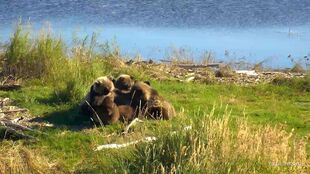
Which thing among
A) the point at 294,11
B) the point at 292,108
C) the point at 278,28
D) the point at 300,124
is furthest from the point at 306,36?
the point at 300,124

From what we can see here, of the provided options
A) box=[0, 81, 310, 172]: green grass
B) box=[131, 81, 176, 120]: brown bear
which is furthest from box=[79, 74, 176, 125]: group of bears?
box=[0, 81, 310, 172]: green grass

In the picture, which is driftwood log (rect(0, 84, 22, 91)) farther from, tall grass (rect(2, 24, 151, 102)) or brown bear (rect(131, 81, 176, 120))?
brown bear (rect(131, 81, 176, 120))

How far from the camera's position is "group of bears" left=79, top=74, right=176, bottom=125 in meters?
9.27

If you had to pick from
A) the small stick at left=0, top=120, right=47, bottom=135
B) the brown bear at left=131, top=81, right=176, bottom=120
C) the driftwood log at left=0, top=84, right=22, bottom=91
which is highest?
the brown bear at left=131, top=81, right=176, bottom=120

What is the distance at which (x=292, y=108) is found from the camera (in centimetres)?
1171

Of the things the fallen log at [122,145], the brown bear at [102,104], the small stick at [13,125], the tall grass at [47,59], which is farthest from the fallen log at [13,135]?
the tall grass at [47,59]

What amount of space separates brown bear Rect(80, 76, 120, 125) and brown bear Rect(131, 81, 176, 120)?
0.35m

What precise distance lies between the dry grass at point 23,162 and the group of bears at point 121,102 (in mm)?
1563

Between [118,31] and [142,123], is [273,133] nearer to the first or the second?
[142,123]

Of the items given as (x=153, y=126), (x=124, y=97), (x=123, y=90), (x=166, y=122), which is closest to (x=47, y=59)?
(x=123, y=90)

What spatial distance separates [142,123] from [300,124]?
2.92m

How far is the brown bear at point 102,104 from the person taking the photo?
925 cm

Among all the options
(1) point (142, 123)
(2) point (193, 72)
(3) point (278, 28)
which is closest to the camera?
(1) point (142, 123)

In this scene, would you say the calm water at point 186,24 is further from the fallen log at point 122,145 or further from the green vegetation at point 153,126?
the fallen log at point 122,145
